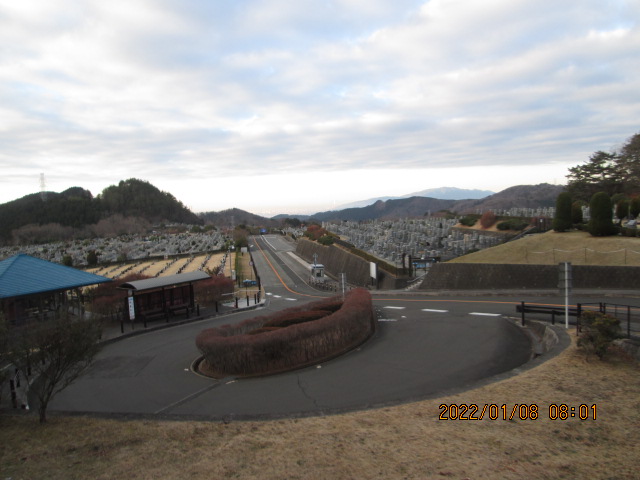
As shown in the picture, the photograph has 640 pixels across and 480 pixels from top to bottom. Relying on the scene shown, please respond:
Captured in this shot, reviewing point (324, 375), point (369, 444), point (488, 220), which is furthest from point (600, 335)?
point (488, 220)

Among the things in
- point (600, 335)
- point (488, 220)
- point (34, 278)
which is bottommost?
point (600, 335)

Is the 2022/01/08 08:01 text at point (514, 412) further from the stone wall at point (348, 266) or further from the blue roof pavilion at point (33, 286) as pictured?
the stone wall at point (348, 266)

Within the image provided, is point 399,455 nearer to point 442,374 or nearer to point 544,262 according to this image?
point 442,374

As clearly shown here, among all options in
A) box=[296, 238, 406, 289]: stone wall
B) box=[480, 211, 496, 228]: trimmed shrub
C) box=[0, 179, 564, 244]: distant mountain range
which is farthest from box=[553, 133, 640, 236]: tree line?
box=[0, 179, 564, 244]: distant mountain range

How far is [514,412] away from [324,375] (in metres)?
4.76

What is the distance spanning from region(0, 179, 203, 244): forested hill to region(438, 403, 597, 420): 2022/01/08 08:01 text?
131 m

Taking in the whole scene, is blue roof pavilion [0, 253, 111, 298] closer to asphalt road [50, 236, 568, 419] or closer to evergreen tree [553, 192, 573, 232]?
asphalt road [50, 236, 568, 419]

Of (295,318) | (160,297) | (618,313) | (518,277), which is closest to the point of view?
(618,313)

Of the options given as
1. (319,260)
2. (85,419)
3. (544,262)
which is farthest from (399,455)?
(319,260)

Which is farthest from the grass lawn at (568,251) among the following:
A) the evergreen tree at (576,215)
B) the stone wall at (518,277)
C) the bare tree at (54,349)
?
the bare tree at (54,349)

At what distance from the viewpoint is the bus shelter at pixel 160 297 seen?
59.8ft

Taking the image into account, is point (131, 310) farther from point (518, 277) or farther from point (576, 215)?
point (576, 215)

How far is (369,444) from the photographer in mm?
5633

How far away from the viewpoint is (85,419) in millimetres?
7648
